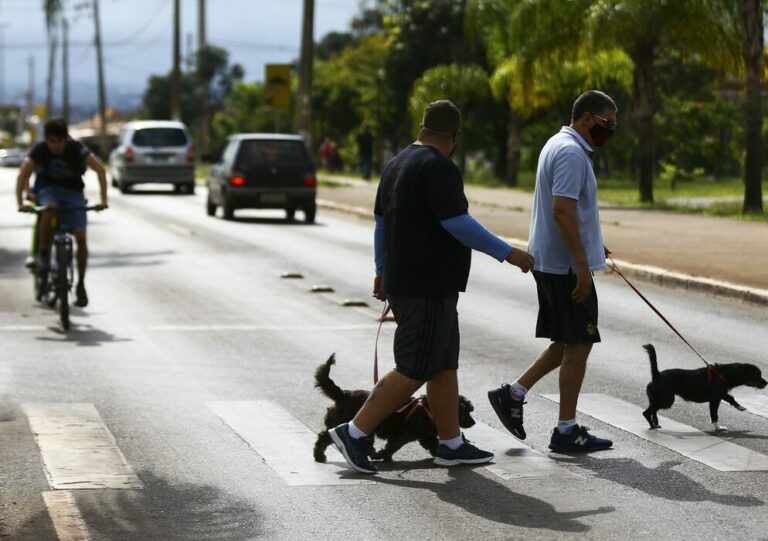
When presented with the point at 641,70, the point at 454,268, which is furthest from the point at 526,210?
the point at 454,268

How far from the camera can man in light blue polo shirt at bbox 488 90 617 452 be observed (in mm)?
7996

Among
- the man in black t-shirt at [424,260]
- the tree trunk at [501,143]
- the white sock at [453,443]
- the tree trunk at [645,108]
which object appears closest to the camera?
the man in black t-shirt at [424,260]

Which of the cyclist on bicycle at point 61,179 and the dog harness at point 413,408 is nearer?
the dog harness at point 413,408

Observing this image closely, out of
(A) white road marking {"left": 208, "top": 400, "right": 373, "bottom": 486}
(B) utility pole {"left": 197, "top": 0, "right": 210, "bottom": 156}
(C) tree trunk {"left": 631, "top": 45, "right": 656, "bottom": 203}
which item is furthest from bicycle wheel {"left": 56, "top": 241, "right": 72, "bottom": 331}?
(B) utility pole {"left": 197, "top": 0, "right": 210, "bottom": 156}

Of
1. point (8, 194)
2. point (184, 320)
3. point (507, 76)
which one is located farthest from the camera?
point (8, 194)

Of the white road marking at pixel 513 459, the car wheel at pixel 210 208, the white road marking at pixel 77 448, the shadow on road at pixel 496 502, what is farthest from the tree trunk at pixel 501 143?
the shadow on road at pixel 496 502

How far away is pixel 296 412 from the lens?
9.46 metres

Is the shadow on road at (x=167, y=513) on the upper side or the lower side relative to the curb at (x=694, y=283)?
upper

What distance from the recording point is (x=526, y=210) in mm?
30938

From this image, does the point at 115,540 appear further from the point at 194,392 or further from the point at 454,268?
the point at 194,392

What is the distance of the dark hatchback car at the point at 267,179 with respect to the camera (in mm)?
29859

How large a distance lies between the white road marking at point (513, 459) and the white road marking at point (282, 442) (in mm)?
731

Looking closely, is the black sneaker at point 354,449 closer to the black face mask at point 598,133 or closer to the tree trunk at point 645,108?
the black face mask at point 598,133

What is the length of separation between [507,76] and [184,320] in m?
24.1
